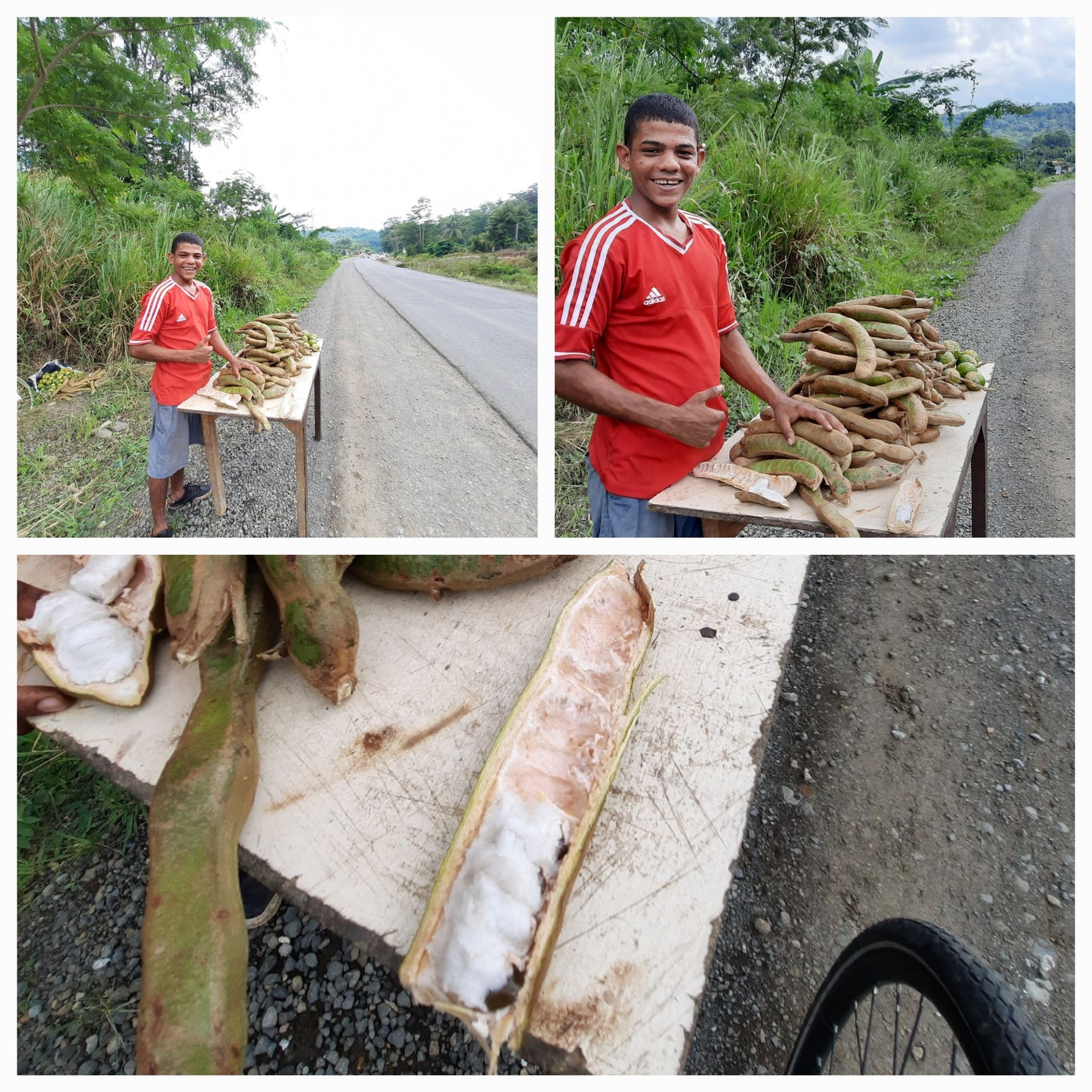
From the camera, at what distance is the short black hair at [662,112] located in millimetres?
2105

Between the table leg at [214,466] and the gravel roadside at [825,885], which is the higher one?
the table leg at [214,466]

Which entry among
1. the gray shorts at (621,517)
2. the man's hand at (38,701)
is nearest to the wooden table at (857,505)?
the gray shorts at (621,517)

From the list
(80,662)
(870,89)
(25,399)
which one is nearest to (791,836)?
(80,662)

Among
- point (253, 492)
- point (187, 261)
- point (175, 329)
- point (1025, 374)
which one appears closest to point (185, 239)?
point (187, 261)

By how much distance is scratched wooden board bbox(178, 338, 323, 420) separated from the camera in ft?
10.5

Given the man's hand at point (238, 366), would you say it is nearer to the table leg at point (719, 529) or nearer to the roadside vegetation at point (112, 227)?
the roadside vegetation at point (112, 227)

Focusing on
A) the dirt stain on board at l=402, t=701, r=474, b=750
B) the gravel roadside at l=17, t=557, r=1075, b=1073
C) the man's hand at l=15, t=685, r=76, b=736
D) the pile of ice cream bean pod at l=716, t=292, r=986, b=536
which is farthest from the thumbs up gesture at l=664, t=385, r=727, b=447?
the man's hand at l=15, t=685, r=76, b=736

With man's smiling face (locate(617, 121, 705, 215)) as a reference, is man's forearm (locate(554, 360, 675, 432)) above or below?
below

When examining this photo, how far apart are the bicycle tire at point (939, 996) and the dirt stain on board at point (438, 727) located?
3.85ft

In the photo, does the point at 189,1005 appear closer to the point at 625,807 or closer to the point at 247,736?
the point at 247,736

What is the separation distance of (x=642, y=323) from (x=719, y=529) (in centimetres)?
79

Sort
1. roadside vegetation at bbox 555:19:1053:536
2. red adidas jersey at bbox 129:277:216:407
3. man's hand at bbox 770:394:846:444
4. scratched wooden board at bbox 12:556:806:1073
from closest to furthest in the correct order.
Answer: scratched wooden board at bbox 12:556:806:1073
man's hand at bbox 770:394:846:444
red adidas jersey at bbox 129:277:216:407
roadside vegetation at bbox 555:19:1053:536

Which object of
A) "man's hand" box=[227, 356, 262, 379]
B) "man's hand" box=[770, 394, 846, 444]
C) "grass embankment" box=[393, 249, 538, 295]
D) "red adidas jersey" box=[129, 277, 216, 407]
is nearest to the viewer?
"man's hand" box=[770, 394, 846, 444]

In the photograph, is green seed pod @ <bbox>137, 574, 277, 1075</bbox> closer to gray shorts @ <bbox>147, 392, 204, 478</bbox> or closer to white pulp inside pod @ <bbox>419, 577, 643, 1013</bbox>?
white pulp inside pod @ <bbox>419, 577, 643, 1013</bbox>
